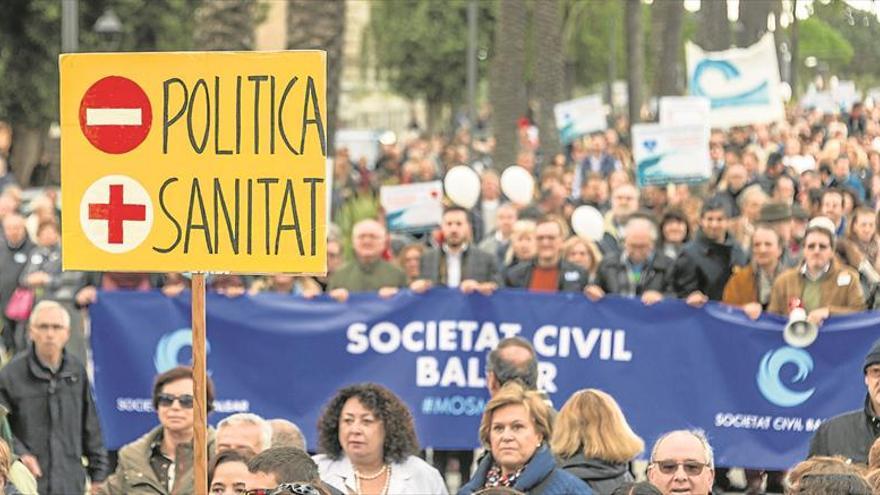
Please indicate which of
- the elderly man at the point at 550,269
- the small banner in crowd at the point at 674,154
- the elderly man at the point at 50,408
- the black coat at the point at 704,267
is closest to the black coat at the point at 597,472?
the elderly man at the point at 50,408

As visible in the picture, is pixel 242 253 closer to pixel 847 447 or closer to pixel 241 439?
pixel 241 439

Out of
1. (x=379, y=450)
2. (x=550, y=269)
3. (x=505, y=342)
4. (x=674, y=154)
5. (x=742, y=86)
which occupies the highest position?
(x=742, y=86)

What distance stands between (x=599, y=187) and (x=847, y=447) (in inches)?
475

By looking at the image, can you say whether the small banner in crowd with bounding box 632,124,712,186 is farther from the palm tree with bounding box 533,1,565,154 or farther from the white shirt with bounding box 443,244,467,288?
the palm tree with bounding box 533,1,565,154

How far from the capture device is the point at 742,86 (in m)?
23.8

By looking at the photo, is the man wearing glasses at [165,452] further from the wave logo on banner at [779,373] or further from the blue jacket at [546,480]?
the wave logo on banner at [779,373]

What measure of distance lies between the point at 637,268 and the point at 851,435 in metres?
5.82

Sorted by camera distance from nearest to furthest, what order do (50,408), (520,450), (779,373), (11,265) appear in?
(520,450) < (50,408) < (779,373) < (11,265)

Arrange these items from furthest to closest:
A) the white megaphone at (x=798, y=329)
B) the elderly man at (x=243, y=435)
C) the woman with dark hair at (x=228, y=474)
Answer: the white megaphone at (x=798, y=329), the elderly man at (x=243, y=435), the woman with dark hair at (x=228, y=474)

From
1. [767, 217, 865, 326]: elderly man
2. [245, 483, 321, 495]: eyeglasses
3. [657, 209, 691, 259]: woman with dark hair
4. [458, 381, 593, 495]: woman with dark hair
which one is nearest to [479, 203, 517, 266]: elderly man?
[657, 209, 691, 259]: woman with dark hair

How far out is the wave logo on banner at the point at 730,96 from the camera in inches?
931

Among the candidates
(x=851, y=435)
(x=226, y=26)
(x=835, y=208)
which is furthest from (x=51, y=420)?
(x=226, y=26)

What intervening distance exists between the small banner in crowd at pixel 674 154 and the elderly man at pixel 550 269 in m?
5.76

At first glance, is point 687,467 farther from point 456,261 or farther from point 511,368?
point 456,261
